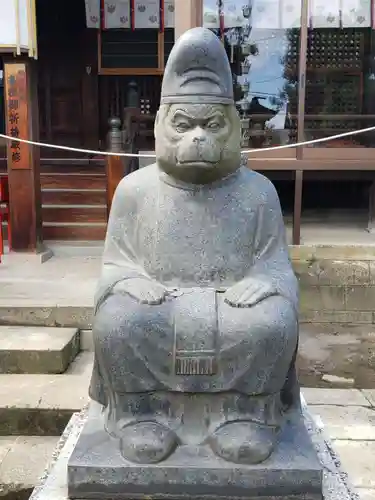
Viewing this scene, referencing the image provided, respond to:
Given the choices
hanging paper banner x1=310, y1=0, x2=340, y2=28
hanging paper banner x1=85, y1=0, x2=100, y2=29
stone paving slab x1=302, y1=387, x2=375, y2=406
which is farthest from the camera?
hanging paper banner x1=85, y1=0, x2=100, y2=29

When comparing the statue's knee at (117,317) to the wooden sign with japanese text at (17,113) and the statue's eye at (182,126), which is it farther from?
the wooden sign with japanese text at (17,113)

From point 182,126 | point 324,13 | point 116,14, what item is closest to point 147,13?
point 116,14

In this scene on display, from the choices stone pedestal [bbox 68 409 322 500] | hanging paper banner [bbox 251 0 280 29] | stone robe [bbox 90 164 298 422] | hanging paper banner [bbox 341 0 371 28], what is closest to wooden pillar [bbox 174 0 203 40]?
hanging paper banner [bbox 251 0 280 29]

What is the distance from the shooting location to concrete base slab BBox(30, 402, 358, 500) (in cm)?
239

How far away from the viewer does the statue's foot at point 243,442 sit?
230 cm

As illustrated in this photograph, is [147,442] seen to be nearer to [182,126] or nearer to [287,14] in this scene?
[182,126]

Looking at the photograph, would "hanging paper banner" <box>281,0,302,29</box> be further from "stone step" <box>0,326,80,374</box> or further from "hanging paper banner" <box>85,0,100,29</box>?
"stone step" <box>0,326,80,374</box>

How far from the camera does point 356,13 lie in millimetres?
8477

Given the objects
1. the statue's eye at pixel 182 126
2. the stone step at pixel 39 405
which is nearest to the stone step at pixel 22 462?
the stone step at pixel 39 405

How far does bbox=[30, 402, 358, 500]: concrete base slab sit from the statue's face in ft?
4.23

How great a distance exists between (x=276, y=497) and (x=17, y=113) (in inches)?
238

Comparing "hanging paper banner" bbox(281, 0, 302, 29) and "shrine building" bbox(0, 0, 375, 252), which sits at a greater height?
"hanging paper banner" bbox(281, 0, 302, 29)

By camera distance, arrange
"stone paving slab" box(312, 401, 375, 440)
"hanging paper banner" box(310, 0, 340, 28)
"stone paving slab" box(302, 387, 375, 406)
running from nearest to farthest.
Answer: "stone paving slab" box(312, 401, 375, 440)
"stone paving slab" box(302, 387, 375, 406)
"hanging paper banner" box(310, 0, 340, 28)

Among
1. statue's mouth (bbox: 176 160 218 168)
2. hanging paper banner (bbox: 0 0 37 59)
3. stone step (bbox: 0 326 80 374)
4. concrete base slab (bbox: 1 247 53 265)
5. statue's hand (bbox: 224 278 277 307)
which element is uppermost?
hanging paper banner (bbox: 0 0 37 59)
